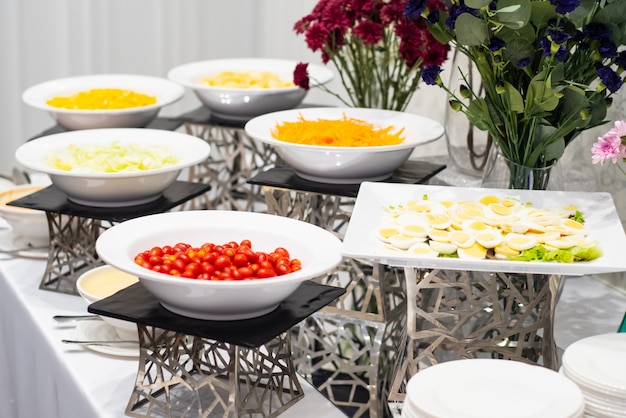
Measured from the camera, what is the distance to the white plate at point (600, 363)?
98 centimetres

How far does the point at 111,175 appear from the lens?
158 centimetres

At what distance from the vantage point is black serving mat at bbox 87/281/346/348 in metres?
1.14

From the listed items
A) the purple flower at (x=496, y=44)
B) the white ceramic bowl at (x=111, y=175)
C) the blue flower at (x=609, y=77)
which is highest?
the purple flower at (x=496, y=44)

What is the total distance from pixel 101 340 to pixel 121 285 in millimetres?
139

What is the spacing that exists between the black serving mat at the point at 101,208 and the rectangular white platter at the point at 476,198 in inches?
19.1

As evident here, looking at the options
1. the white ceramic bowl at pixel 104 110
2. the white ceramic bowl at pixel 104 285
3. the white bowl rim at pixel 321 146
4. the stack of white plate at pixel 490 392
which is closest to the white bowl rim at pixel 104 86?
the white ceramic bowl at pixel 104 110

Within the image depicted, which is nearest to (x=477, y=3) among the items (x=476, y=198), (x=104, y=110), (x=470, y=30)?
(x=470, y=30)

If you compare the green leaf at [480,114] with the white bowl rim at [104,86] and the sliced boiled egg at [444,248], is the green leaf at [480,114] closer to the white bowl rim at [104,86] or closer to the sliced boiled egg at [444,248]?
the sliced boiled egg at [444,248]

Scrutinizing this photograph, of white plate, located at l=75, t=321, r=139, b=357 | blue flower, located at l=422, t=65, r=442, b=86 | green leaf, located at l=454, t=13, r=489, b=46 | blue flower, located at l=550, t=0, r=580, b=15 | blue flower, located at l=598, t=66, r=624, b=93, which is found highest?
blue flower, located at l=550, t=0, r=580, b=15

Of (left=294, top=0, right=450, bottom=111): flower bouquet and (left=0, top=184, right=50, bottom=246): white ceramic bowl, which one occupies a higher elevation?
(left=294, top=0, right=450, bottom=111): flower bouquet

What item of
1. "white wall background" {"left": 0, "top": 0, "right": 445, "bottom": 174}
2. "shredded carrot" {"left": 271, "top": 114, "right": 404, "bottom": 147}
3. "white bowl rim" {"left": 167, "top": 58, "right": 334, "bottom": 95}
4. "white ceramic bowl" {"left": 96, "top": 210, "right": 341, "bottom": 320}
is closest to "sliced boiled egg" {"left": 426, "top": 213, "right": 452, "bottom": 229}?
"white ceramic bowl" {"left": 96, "top": 210, "right": 341, "bottom": 320}

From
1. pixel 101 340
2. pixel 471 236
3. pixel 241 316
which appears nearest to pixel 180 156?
pixel 101 340

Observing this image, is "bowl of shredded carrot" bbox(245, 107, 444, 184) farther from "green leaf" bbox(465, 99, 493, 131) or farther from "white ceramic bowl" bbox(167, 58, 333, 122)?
"white ceramic bowl" bbox(167, 58, 333, 122)

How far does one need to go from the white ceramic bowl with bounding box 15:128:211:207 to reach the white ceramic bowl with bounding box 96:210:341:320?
A: 0.28 metres
